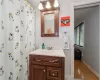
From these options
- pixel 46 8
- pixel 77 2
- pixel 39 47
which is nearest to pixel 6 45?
pixel 39 47

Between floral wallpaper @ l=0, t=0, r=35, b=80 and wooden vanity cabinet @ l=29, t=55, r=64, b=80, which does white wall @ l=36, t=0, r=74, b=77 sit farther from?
floral wallpaper @ l=0, t=0, r=35, b=80

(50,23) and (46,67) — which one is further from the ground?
(50,23)

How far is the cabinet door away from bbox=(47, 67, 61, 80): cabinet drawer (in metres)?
0.10

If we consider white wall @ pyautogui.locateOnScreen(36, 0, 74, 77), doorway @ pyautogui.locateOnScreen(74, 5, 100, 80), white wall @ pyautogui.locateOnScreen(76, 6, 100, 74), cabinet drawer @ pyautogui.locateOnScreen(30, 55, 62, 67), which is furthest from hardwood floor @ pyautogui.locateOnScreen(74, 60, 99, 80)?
cabinet drawer @ pyautogui.locateOnScreen(30, 55, 62, 67)

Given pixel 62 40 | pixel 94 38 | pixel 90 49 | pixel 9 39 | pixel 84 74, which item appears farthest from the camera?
pixel 90 49

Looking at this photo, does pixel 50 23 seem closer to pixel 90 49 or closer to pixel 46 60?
pixel 46 60

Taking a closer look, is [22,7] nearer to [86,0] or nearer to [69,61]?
[86,0]

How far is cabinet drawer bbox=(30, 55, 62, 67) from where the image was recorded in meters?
1.53

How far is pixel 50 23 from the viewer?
2.14 m

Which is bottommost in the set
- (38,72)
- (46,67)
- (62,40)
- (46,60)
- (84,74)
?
(84,74)

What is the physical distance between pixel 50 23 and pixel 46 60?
99 centimetres

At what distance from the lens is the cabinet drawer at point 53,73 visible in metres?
1.51

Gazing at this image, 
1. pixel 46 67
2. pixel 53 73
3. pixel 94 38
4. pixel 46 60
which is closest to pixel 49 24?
pixel 46 60

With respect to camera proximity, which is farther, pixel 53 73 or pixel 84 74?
pixel 84 74
